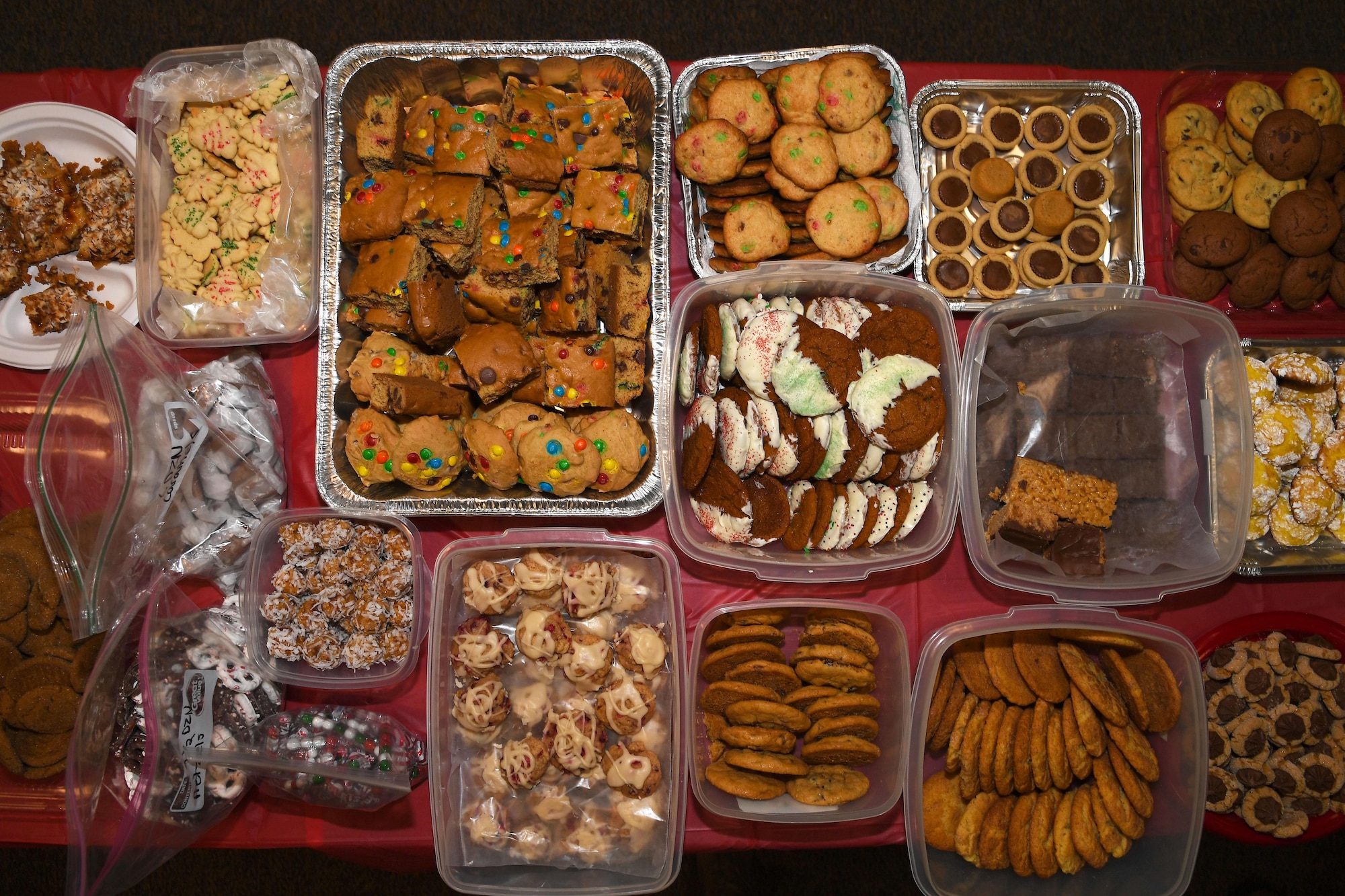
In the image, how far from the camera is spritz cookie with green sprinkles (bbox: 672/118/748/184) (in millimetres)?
2512

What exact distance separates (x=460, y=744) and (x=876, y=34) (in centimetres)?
338

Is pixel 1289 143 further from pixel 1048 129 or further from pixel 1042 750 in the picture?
pixel 1042 750

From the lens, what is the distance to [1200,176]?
2732 millimetres

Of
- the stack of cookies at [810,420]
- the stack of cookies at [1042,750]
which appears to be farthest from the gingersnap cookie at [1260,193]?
the stack of cookies at [1042,750]

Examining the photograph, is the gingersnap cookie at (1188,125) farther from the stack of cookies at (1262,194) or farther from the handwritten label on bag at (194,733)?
the handwritten label on bag at (194,733)

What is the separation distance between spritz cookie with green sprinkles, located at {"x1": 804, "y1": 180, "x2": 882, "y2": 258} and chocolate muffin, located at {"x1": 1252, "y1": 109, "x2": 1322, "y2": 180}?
1.34 metres

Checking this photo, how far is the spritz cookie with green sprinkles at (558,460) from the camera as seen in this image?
236 cm

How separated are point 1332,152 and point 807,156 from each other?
1.76 metres

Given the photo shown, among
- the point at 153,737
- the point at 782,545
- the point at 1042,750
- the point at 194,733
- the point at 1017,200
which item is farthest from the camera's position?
the point at 1017,200

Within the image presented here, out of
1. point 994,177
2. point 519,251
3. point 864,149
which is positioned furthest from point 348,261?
point 994,177

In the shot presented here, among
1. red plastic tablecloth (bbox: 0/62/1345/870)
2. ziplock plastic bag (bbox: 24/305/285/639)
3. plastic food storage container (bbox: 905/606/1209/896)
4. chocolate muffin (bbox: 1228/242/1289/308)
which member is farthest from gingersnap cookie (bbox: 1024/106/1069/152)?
ziplock plastic bag (bbox: 24/305/285/639)

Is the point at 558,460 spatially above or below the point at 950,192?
below

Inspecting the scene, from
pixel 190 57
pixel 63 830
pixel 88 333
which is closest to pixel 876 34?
pixel 190 57

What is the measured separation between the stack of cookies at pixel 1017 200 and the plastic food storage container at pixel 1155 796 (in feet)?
3.47
